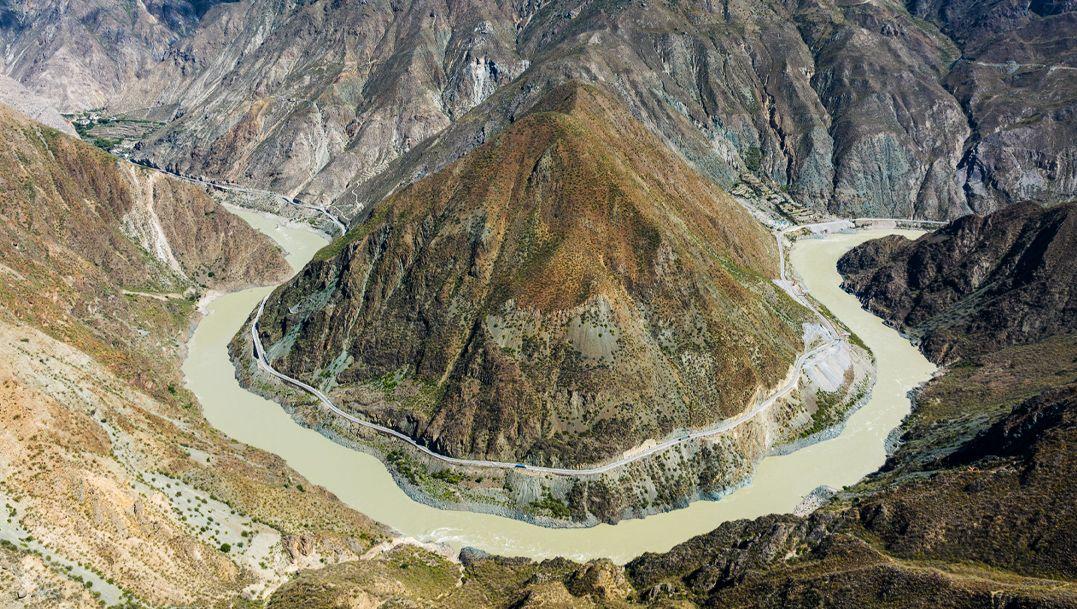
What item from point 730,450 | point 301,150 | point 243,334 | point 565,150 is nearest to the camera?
point 730,450

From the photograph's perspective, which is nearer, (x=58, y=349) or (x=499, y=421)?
(x=58, y=349)

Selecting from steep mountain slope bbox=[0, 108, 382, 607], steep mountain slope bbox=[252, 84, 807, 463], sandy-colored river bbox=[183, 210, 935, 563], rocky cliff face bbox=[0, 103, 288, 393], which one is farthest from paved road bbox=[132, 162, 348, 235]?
steep mountain slope bbox=[252, 84, 807, 463]

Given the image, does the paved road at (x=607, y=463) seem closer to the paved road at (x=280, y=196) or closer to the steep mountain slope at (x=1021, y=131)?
the paved road at (x=280, y=196)

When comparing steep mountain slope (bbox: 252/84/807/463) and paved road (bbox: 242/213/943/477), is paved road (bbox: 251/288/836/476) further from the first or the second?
steep mountain slope (bbox: 252/84/807/463)

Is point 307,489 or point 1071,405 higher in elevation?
point 1071,405

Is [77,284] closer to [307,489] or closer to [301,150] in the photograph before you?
[307,489]

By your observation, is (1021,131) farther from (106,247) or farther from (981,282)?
(106,247)

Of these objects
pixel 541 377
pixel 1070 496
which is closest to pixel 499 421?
pixel 541 377
